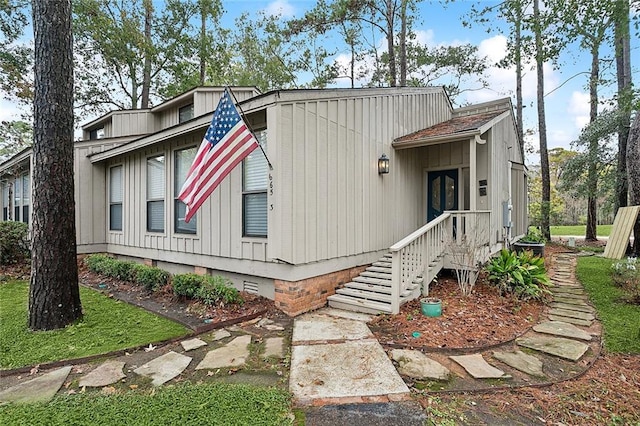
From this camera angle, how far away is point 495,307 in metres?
4.96

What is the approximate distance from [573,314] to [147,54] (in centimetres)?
1881

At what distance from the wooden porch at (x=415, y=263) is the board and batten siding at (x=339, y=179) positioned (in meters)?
0.67

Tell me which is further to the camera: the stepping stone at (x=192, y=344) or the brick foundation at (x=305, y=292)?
the brick foundation at (x=305, y=292)

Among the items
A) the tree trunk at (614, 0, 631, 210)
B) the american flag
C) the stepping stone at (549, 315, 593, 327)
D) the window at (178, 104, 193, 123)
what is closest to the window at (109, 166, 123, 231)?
the window at (178, 104, 193, 123)

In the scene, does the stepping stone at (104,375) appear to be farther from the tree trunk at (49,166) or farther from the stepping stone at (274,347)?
the tree trunk at (49,166)

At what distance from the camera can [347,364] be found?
3.17 metres

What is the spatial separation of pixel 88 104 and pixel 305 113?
56.3 ft

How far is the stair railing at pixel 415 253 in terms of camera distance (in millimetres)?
4741

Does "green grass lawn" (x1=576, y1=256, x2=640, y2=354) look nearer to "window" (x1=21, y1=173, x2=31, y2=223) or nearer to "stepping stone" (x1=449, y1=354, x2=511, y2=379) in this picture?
"stepping stone" (x1=449, y1=354, x2=511, y2=379)

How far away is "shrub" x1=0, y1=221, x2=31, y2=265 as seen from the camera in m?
8.12

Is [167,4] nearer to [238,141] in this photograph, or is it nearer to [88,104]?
[88,104]

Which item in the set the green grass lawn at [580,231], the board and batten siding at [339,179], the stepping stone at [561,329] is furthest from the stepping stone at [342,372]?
the green grass lawn at [580,231]

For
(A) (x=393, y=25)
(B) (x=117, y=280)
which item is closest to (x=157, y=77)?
(A) (x=393, y=25)

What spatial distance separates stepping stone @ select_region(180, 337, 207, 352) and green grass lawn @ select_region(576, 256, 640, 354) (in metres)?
4.63
